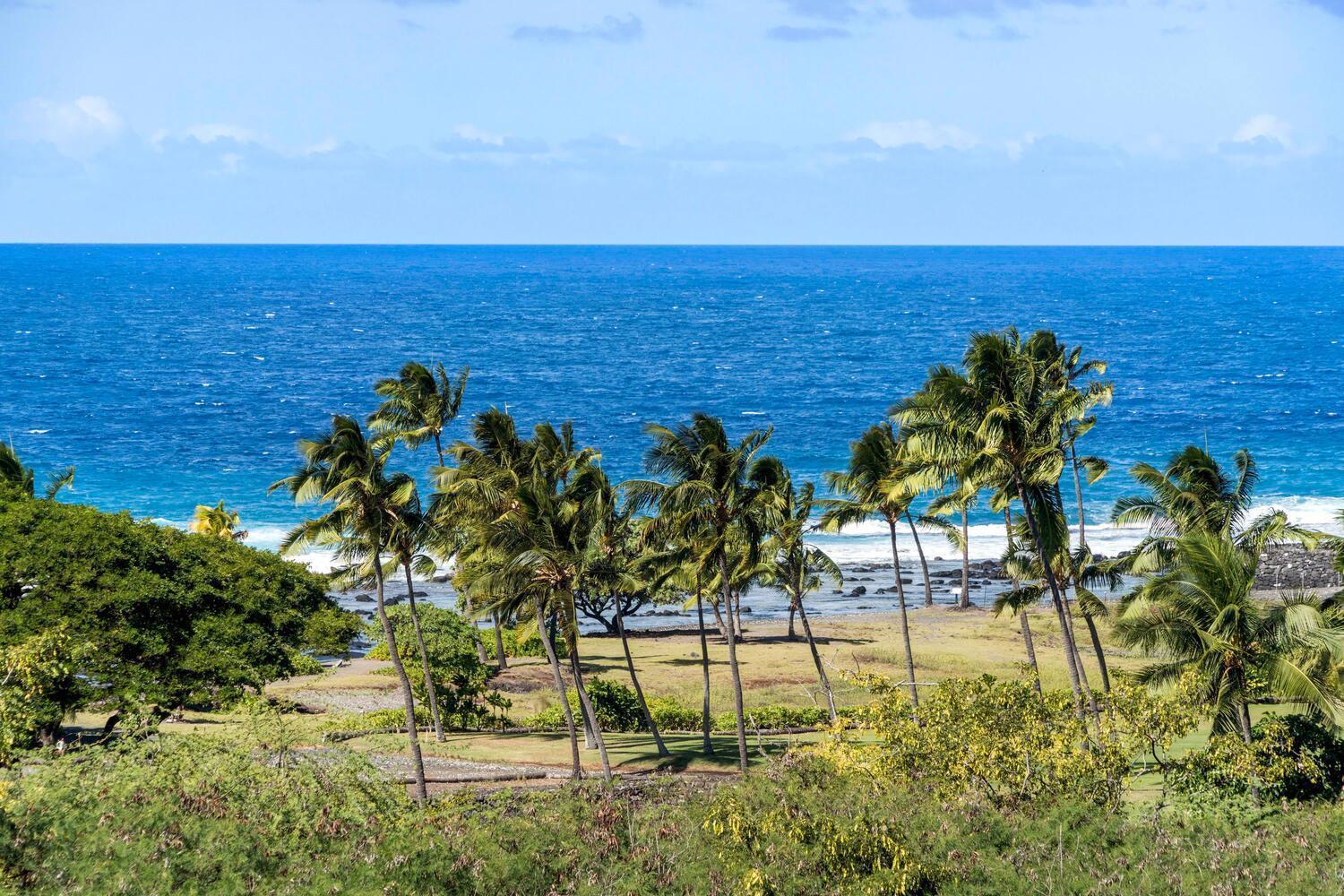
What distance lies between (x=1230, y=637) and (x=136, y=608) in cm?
3238

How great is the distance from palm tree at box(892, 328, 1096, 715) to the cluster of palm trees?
0.05 meters

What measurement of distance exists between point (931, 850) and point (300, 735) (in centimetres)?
1582

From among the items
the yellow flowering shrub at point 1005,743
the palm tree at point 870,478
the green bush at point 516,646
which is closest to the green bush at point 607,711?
the green bush at point 516,646

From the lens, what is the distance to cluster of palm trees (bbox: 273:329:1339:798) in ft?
103

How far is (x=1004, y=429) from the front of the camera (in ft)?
111

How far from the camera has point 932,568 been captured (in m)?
85.6

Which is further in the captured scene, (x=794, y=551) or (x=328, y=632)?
(x=794, y=551)

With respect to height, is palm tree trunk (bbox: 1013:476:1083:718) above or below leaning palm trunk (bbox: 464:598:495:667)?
above

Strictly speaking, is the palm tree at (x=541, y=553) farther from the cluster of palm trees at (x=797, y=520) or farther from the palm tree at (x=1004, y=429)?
the palm tree at (x=1004, y=429)

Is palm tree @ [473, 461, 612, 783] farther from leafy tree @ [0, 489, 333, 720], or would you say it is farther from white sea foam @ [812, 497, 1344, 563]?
white sea foam @ [812, 497, 1344, 563]

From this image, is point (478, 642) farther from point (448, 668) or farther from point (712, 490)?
point (712, 490)

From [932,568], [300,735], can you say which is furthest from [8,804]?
[932,568]

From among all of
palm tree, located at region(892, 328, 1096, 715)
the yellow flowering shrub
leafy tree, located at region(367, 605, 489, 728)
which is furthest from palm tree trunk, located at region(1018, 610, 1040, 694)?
leafy tree, located at region(367, 605, 489, 728)

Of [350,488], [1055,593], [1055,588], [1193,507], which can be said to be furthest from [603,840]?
[1193,507]
